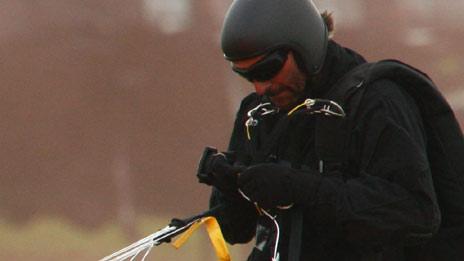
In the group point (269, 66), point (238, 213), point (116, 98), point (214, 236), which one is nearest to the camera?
point (269, 66)

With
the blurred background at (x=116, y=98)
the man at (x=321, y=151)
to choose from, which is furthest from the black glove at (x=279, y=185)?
the blurred background at (x=116, y=98)

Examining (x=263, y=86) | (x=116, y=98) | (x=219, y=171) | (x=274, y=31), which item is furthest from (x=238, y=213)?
(x=116, y=98)

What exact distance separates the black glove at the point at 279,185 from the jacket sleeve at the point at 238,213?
29 centimetres

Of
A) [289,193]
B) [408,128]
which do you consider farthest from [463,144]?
[289,193]

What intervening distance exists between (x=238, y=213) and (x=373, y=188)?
0.44 meters

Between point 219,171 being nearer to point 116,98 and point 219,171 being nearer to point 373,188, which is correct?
point 373,188

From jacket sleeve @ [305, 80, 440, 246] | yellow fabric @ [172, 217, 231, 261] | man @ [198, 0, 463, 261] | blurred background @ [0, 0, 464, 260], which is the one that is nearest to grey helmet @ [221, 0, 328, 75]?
man @ [198, 0, 463, 261]

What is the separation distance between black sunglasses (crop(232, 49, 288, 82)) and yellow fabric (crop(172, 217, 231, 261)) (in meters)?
0.34

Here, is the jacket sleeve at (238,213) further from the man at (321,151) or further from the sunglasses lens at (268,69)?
the sunglasses lens at (268,69)

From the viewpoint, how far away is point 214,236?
240cm

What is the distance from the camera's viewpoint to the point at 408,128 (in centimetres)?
218

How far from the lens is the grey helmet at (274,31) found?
226 centimetres

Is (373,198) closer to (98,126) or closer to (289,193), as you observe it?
(289,193)

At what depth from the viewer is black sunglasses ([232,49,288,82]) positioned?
7.38 feet
